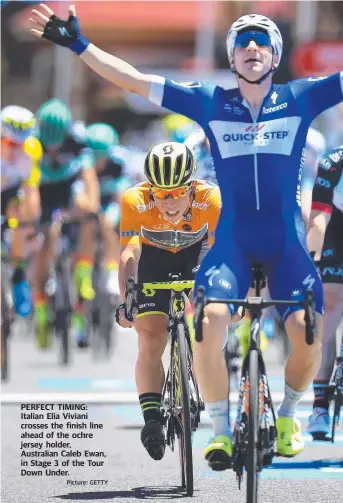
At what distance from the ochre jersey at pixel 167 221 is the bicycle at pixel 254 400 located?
168 cm

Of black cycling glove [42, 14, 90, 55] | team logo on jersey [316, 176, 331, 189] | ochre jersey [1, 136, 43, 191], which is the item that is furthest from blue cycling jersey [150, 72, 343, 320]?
ochre jersey [1, 136, 43, 191]

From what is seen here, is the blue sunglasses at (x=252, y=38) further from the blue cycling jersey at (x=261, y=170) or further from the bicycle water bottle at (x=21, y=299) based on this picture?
the bicycle water bottle at (x=21, y=299)

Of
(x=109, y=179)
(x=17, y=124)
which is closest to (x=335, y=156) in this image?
(x=17, y=124)

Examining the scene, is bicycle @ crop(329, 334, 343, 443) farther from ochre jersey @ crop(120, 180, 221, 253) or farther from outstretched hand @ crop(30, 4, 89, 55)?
outstretched hand @ crop(30, 4, 89, 55)

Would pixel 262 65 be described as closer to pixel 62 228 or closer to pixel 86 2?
pixel 62 228

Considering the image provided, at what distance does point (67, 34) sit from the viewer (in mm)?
8227

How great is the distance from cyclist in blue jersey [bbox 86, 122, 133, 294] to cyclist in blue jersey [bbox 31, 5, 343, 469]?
8.87m

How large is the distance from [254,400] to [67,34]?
2029 millimetres

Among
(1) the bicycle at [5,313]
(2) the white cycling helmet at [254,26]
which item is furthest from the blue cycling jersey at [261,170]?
(1) the bicycle at [5,313]

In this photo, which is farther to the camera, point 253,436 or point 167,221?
point 167,221

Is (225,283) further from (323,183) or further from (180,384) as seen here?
(323,183)

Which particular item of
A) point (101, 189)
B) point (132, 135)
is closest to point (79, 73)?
point (132, 135)

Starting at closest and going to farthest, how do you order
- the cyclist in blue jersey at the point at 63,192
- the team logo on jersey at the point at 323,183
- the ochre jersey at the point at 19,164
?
1. the team logo on jersey at the point at 323,183
2. the ochre jersey at the point at 19,164
3. the cyclist in blue jersey at the point at 63,192

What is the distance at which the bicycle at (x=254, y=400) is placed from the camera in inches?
295
